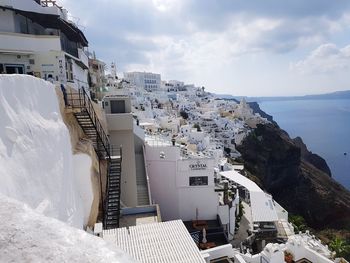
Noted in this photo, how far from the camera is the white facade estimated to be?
21344mm

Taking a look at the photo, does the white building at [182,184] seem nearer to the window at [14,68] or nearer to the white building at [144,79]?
the window at [14,68]

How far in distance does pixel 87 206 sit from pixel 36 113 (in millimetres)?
4774

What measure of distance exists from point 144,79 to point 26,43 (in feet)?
313

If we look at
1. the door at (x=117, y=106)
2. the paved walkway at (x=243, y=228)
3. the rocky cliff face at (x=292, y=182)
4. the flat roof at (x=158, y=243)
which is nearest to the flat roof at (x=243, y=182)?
the paved walkway at (x=243, y=228)

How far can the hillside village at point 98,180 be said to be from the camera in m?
6.97

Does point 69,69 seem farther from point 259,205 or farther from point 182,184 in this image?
point 259,205

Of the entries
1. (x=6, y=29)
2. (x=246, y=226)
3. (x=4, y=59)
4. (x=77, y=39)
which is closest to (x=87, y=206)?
(x=4, y=59)

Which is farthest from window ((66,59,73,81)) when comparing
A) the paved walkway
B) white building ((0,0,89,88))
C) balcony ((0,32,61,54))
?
the paved walkway

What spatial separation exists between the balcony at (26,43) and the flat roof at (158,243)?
14.0 m

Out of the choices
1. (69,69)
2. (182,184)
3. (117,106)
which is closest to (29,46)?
(69,69)

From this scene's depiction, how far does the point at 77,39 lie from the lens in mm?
25234

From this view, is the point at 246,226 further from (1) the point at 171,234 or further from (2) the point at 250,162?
(2) the point at 250,162

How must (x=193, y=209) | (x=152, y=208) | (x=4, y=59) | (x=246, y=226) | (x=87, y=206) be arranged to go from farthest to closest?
1. (x=246, y=226)
2. (x=193, y=209)
3. (x=4, y=59)
4. (x=152, y=208)
5. (x=87, y=206)

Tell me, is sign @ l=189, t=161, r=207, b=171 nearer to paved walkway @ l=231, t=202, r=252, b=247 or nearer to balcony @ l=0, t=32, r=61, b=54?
paved walkway @ l=231, t=202, r=252, b=247
